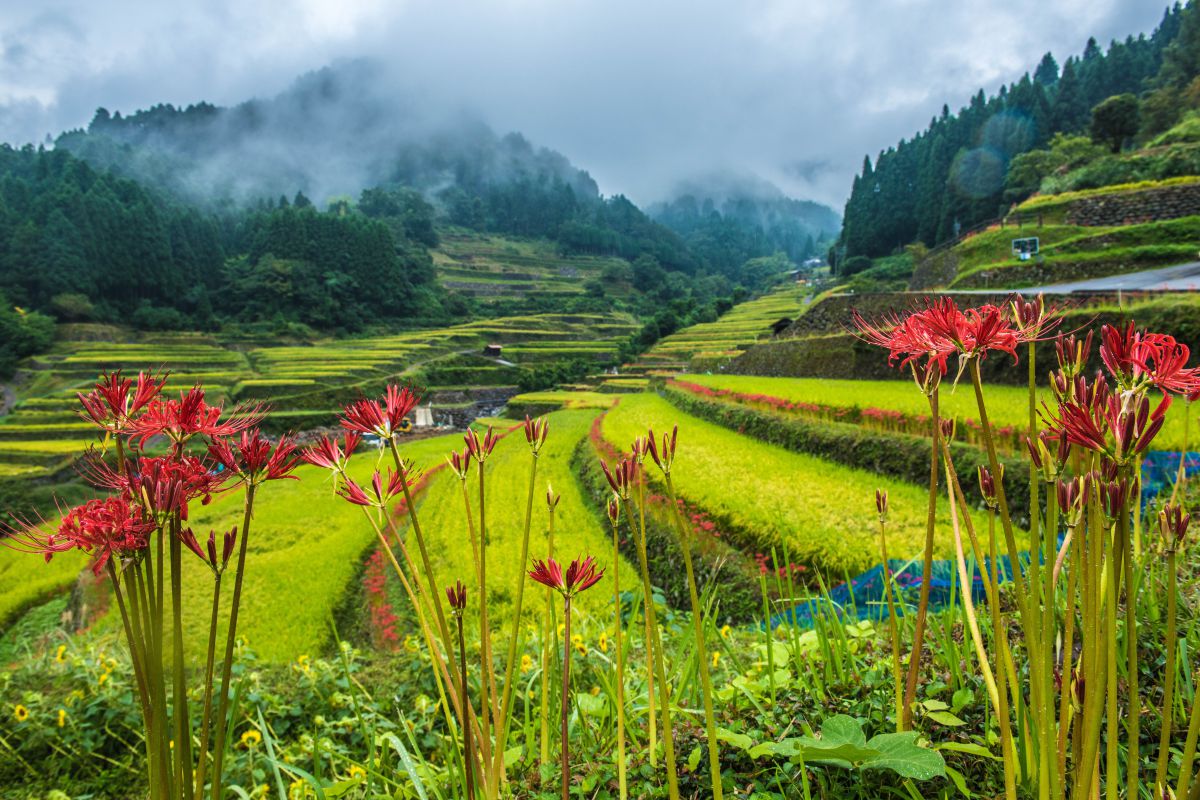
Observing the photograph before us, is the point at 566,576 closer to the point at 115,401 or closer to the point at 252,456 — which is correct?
the point at 252,456

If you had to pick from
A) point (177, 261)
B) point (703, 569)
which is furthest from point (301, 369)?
point (703, 569)

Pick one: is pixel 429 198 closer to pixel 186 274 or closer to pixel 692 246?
pixel 692 246

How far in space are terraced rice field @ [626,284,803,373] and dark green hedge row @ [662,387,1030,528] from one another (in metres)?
16.5

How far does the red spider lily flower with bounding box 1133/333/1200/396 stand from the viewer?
788 mm

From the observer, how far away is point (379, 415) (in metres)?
1.07

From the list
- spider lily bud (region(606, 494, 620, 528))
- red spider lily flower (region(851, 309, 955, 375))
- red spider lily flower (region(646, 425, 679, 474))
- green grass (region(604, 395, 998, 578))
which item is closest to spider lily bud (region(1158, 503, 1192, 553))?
red spider lily flower (region(851, 309, 955, 375))

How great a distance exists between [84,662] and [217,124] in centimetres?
17534

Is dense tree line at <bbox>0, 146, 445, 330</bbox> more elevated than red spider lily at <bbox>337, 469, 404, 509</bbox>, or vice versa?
dense tree line at <bbox>0, 146, 445, 330</bbox>

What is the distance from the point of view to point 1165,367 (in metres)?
0.81

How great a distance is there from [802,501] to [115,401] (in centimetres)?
736

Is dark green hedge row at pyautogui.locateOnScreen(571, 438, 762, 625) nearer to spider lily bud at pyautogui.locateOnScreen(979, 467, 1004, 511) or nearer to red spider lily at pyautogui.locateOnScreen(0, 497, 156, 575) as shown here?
spider lily bud at pyautogui.locateOnScreen(979, 467, 1004, 511)

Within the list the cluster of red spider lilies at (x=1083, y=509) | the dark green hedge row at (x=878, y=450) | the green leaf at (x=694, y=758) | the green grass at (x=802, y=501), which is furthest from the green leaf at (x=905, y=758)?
the dark green hedge row at (x=878, y=450)

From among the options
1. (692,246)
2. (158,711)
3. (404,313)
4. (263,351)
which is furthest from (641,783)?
(692,246)

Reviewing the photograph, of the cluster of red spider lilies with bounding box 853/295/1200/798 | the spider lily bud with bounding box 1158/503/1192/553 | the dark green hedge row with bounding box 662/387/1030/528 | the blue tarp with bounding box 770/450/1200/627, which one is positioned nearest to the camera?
the cluster of red spider lilies with bounding box 853/295/1200/798
